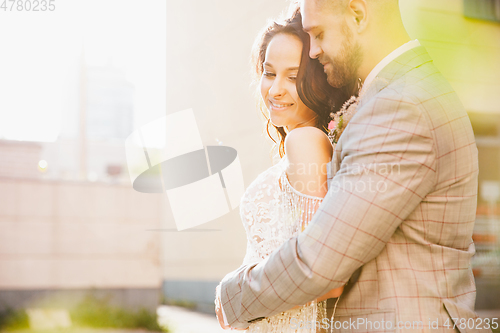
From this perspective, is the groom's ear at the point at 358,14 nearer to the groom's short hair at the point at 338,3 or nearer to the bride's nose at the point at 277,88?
the groom's short hair at the point at 338,3

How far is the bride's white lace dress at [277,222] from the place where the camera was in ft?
4.79

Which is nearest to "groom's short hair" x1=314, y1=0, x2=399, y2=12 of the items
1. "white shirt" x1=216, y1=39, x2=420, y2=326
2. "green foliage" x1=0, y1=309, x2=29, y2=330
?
"white shirt" x1=216, y1=39, x2=420, y2=326

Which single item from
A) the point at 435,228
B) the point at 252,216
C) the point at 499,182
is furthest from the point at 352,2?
the point at 499,182

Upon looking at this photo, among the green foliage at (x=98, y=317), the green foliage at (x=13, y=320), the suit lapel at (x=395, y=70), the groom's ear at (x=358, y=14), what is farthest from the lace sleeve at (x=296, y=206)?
the green foliage at (x=13, y=320)

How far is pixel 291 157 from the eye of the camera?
4.69 feet

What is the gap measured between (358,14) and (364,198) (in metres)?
0.56

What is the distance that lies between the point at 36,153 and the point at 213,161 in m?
3.52

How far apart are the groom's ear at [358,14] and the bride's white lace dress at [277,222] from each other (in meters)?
0.49

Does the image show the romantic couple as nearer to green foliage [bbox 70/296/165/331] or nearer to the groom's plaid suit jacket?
the groom's plaid suit jacket

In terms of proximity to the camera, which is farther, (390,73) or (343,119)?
(343,119)

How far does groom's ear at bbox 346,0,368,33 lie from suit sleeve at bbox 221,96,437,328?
0.28 metres

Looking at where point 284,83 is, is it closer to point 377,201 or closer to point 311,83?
point 311,83

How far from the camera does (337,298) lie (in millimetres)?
1338

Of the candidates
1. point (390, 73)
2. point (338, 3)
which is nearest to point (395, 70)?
point (390, 73)
